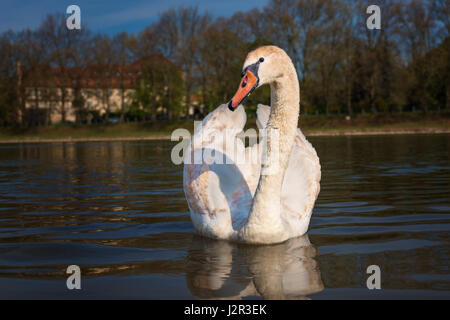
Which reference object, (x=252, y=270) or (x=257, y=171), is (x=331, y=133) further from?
(x=252, y=270)

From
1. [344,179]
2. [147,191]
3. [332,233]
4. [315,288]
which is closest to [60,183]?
[147,191]

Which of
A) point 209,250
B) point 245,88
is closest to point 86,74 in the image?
point 209,250

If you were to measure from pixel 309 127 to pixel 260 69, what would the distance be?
54.5 meters

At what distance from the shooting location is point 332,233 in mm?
7227

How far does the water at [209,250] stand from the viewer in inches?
190

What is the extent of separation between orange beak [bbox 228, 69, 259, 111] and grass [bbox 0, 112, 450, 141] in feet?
154

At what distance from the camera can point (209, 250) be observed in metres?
6.32

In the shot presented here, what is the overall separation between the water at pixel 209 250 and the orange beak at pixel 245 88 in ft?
5.28

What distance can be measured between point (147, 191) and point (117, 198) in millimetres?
1124

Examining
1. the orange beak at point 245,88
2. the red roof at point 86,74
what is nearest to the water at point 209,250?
the orange beak at point 245,88

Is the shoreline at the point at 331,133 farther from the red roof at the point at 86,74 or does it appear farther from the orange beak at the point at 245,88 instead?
the orange beak at the point at 245,88

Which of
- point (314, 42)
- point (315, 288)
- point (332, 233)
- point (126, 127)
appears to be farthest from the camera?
point (126, 127)

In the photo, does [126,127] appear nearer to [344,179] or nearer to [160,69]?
[160,69]

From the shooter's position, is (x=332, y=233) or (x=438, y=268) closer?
(x=438, y=268)
